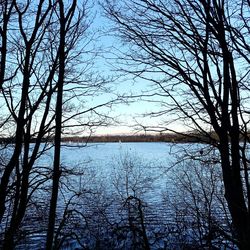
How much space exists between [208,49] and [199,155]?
223 cm

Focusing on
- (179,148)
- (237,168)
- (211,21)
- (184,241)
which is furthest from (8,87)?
(184,241)

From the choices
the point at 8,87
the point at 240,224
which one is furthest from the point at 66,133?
the point at 240,224

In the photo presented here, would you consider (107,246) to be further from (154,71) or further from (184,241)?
(154,71)

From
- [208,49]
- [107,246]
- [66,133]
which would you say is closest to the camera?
[208,49]

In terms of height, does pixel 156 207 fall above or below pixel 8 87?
below

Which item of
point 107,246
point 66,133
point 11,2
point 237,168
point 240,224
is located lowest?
point 107,246

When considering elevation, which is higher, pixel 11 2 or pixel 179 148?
pixel 11 2

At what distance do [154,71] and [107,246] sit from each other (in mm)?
6228

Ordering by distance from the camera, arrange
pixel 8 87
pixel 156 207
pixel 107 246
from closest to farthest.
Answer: pixel 8 87
pixel 107 246
pixel 156 207

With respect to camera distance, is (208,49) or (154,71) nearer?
(208,49)

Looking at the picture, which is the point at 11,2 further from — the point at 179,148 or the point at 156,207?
the point at 156,207

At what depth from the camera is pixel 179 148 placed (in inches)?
277

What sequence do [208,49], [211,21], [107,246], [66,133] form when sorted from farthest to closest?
[107,246]
[66,133]
[208,49]
[211,21]

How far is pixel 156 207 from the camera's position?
52.3ft
